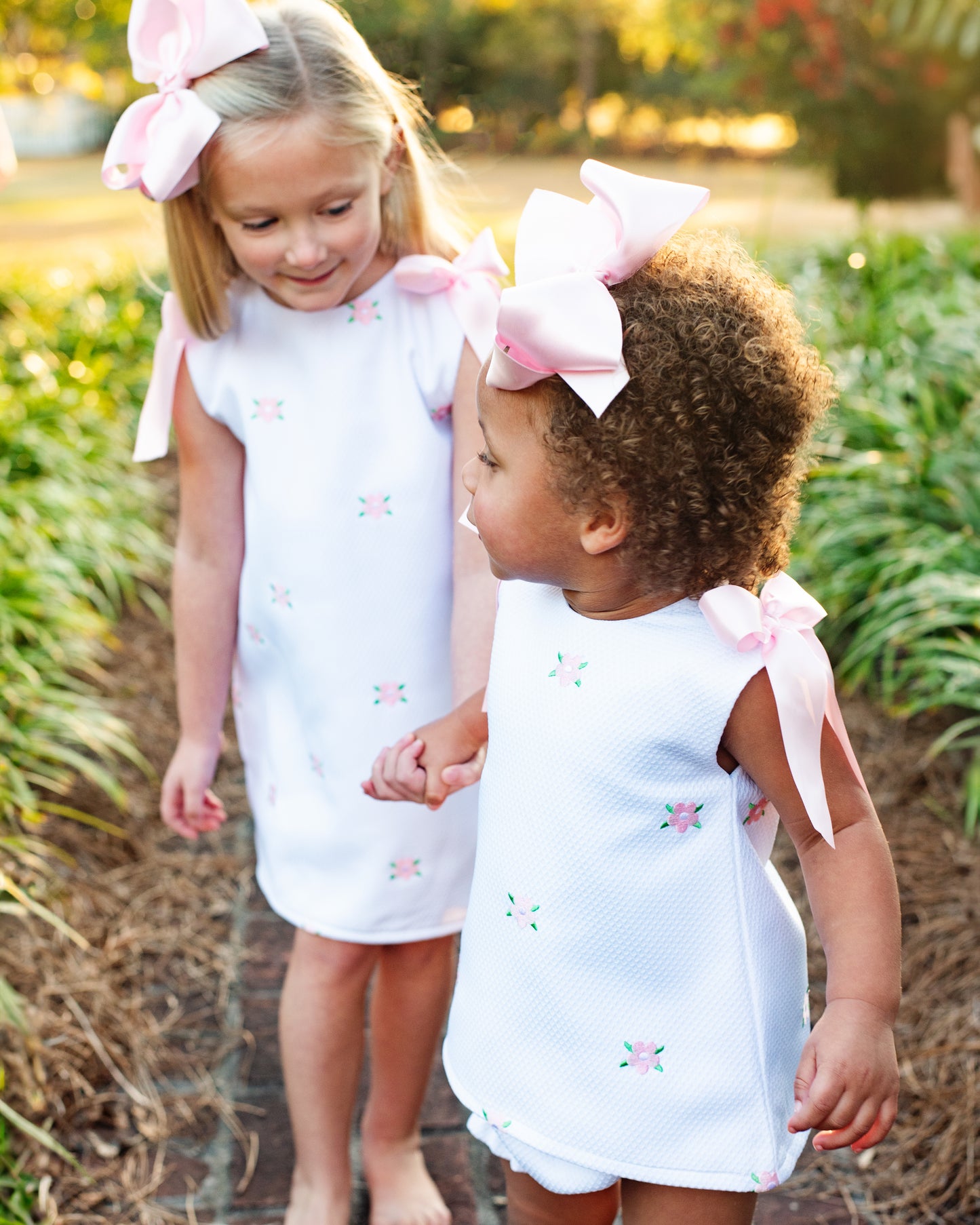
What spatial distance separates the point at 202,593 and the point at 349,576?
27 centimetres

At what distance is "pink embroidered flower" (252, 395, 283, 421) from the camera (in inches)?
71.1

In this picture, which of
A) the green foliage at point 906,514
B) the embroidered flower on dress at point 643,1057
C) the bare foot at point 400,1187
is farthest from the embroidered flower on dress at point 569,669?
the green foliage at point 906,514

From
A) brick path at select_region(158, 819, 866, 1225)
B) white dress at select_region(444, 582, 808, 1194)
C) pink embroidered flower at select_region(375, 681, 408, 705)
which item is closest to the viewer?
white dress at select_region(444, 582, 808, 1194)

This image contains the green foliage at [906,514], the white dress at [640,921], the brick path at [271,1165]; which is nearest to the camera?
the white dress at [640,921]

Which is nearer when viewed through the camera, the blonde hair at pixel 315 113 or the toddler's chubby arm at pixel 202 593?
the blonde hair at pixel 315 113

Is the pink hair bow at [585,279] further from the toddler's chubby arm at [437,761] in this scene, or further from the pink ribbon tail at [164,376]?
the pink ribbon tail at [164,376]

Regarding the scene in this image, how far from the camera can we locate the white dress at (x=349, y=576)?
5.87 ft

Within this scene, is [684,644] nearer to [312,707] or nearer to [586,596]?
[586,596]

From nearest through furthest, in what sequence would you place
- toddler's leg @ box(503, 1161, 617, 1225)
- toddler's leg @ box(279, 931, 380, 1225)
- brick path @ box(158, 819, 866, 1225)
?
1. toddler's leg @ box(503, 1161, 617, 1225)
2. toddler's leg @ box(279, 931, 380, 1225)
3. brick path @ box(158, 819, 866, 1225)

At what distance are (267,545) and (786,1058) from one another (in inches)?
38.4

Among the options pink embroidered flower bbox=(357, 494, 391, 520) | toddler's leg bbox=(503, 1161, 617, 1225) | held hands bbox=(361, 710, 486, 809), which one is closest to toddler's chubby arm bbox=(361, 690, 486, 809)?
held hands bbox=(361, 710, 486, 809)

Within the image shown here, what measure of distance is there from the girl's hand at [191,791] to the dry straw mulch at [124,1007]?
507 millimetres

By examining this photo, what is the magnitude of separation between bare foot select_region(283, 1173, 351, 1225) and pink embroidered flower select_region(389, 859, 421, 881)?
0.53 metres

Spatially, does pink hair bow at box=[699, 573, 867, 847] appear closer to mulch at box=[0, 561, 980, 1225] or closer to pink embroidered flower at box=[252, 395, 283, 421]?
pink embroidered flower at box=[252, 395, 283, 421]
